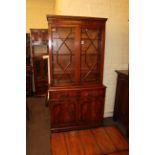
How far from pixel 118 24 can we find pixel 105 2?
0.48 metres

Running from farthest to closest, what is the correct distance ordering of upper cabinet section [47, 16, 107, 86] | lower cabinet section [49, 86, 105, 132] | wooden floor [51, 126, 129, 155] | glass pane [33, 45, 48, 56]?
1. glass pane [33, 45, 48, 56]
2. lower cabinet section [49, 86, 105, 132]
3. upper cabinet section [47, 16, 107, 86]
4. wooden floor [51, 126, 129, 155]

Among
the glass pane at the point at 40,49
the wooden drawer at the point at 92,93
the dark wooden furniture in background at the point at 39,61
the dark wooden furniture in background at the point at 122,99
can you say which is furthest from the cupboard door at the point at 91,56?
the glass pane at the point at 40,49

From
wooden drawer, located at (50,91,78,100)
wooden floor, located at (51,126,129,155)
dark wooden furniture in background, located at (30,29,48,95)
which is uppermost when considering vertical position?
dark wooden furniture in background, located at (30,29,48,95)

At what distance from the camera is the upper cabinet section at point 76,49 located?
2828 mm

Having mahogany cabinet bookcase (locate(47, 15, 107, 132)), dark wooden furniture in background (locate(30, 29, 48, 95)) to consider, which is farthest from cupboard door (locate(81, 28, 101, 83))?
dark wooden furniture in background (locate(30, 29, 48, 95))

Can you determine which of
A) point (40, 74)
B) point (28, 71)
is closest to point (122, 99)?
point (40, 74)

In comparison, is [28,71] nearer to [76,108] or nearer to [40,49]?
[40,49]

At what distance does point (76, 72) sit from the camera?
3.00 m

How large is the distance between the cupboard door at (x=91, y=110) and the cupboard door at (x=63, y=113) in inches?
5.9

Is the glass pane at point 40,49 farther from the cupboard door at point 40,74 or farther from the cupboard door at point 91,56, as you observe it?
the cupboard door at point 91,56

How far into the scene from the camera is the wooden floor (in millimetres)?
1899

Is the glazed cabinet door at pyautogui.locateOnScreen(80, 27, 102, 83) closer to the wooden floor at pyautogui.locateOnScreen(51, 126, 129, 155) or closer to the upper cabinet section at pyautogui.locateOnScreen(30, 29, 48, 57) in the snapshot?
the wooden floor at pyautogui.locateOnScreen(51, 126, 129, 155)

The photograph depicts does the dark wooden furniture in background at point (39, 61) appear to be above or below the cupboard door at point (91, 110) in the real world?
above
